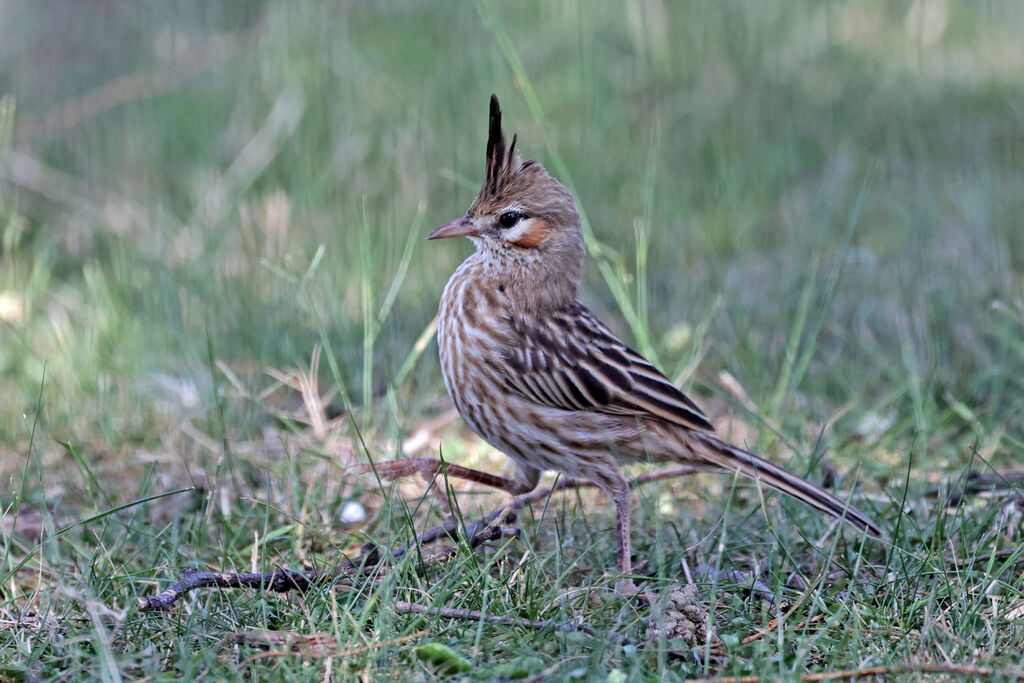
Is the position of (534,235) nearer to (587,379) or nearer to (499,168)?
(499,168)

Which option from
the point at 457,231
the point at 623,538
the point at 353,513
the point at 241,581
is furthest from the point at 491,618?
the point at 457,231

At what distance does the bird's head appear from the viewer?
15.3 feet

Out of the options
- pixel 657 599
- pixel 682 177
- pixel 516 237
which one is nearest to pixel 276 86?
pixel 682 177

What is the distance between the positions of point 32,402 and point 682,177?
4.52 meters

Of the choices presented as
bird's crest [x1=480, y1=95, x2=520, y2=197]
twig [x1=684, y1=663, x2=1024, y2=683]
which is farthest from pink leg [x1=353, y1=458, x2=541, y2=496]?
twig [x1=684, y1=663, x2=1024, y2=683]

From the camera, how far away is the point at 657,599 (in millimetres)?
3648

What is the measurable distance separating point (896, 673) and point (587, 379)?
1642 mm

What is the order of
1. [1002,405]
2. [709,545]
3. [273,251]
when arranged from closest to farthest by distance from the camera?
[709,545]
[1002,405]
[273,251]

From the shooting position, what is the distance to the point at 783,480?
419cm

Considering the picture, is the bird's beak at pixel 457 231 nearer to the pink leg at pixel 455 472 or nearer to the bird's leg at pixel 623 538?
the pink leg at pixel 455 472

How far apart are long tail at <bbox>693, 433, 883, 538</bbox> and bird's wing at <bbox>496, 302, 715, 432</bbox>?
0.09 meters

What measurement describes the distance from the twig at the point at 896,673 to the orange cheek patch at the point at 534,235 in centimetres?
202

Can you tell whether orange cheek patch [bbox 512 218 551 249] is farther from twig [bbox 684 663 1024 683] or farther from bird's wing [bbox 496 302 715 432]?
twig [bbox 684 663 1024 683]

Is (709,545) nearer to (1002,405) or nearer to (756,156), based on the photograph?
(1002,405)
